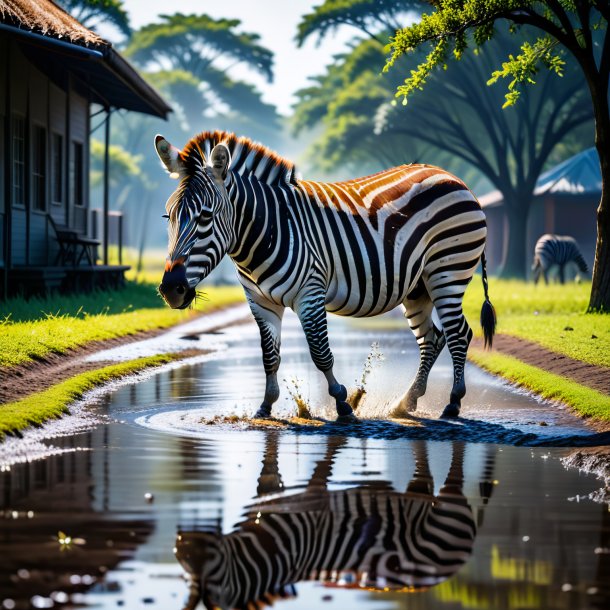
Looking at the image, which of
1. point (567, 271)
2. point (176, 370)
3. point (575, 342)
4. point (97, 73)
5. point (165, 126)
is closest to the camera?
point (176, 370)

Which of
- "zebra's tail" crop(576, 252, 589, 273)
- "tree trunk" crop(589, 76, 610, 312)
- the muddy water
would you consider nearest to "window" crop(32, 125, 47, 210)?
"tree trunk" crop(589, 76, 610, 312)

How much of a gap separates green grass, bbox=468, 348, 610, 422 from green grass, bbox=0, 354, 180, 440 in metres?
4.63

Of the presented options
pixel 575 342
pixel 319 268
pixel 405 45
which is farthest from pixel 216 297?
pixel 319 268

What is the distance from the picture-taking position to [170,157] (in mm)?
10062

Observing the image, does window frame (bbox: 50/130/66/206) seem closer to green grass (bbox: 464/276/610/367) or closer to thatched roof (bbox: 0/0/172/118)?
thatched roof (bbox: 0/0/172/118)

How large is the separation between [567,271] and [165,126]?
51568 millimetres

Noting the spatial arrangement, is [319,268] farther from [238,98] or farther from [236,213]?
[238,98]

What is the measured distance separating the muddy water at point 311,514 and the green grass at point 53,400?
17.7 inches

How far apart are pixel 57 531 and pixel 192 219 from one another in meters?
4.12

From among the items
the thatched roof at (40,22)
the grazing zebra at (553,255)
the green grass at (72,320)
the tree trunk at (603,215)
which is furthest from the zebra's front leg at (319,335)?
the grazing zebra at (553,255)

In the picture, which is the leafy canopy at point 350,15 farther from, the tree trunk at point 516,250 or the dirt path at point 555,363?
the dirt path at point 555,363

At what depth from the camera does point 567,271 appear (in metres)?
51.4

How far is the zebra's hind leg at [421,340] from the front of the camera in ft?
38.4

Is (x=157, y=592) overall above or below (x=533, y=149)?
below
